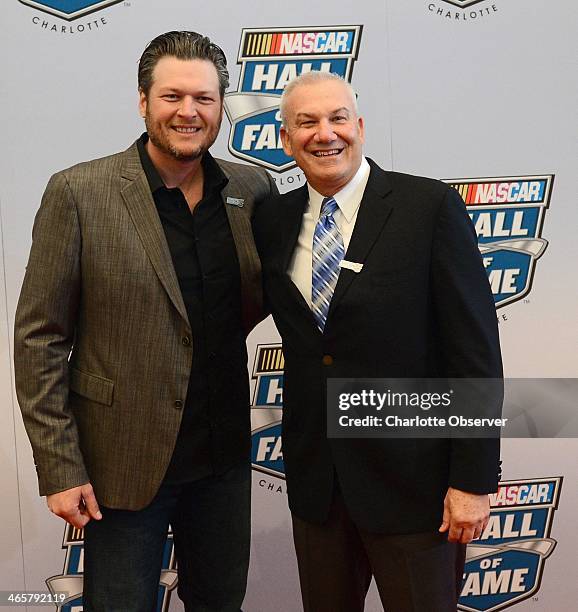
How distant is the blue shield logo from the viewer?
7.54 feet

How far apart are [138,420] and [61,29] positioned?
133 cm

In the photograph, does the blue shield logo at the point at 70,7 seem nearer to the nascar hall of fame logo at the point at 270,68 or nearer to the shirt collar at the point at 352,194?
the nascar hall of fame logo at the point at 270,68

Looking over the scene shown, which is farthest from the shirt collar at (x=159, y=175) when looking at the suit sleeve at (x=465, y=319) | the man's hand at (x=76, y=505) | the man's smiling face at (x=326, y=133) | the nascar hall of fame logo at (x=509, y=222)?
the nascar hall of fame logo at (x=509, y=222)

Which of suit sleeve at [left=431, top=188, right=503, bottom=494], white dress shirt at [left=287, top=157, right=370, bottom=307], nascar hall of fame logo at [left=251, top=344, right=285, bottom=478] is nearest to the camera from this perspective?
suit sleeve at [left=431, top=188, right=503, bottom=494]

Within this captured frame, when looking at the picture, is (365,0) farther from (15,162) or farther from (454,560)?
(454,560)

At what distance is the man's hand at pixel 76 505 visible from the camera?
1.63 meters

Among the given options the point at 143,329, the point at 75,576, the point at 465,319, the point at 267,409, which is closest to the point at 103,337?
the point at 143,329

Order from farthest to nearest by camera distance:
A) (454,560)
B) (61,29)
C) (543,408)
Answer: (543,408) < (61,29) < (454,560)

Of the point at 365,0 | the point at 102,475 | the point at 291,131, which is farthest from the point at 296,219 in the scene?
the point at 365,0

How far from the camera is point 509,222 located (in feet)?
7.90

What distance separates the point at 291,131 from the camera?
5.45 feet

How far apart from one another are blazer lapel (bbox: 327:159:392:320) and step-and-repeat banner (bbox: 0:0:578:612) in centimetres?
82

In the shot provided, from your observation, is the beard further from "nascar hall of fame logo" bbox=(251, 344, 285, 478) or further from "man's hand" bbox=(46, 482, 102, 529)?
"nascar hall of fame logo" bbox=(251, 344, 285, 478)

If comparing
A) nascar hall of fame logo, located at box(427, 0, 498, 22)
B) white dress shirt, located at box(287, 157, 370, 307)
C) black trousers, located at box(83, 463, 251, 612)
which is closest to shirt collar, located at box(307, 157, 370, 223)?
white dress shirt, located at box(287, 157, 370, 307)
